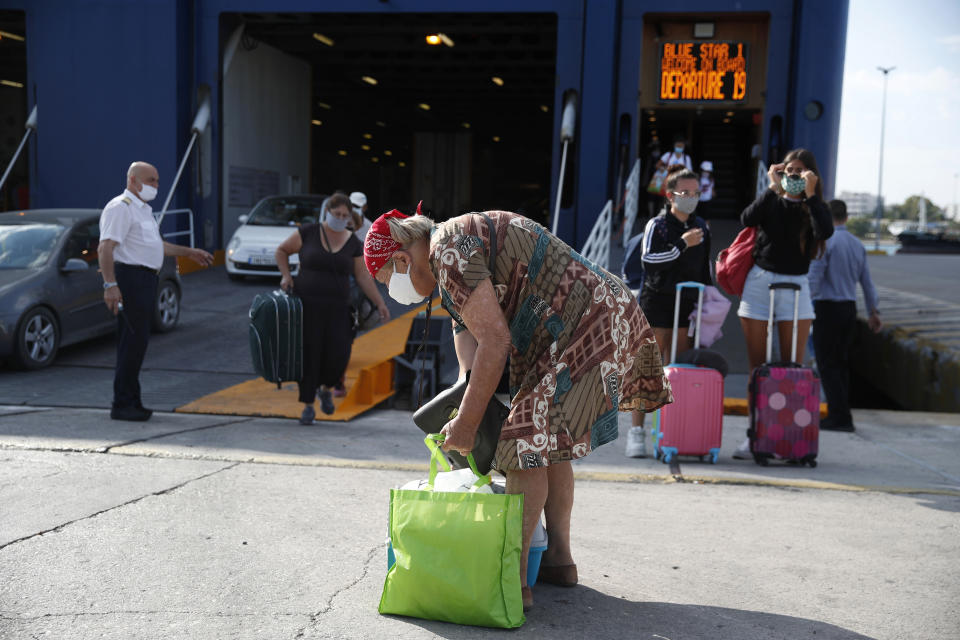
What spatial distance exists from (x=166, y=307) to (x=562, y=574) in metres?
8.58

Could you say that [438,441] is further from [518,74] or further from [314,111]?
[314,111]

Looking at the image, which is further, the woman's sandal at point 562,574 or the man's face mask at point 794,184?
the man's face mask at point 794,184

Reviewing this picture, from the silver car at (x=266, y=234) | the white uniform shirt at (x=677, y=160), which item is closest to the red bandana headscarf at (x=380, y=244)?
the white uniform shirt at (x=677, y=160)

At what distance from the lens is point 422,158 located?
3622cm

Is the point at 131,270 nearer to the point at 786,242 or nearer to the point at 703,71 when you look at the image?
the point at 786,242

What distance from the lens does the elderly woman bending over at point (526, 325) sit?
9.67ft

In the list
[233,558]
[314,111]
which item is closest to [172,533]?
[233,558]

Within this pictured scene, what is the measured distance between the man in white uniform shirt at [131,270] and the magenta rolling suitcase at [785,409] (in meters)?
3.91

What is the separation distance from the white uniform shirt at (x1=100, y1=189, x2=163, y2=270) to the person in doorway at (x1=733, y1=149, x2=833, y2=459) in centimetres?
414

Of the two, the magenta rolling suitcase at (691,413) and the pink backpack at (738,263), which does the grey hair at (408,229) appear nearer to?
the magenta rolling suitcase at (691,413)

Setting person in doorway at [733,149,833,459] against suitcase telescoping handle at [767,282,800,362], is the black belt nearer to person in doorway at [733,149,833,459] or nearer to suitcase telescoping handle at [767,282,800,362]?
person in doorway at [733,149,833,459]

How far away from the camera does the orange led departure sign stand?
16.5 meters

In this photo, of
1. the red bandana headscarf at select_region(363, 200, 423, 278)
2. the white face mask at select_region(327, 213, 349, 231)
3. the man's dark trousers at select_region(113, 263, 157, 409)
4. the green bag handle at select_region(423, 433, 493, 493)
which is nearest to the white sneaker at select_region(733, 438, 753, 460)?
the green bag handle at select_region(423, 433, 493, 493)

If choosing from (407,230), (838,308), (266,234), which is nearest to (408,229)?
(407,230)
